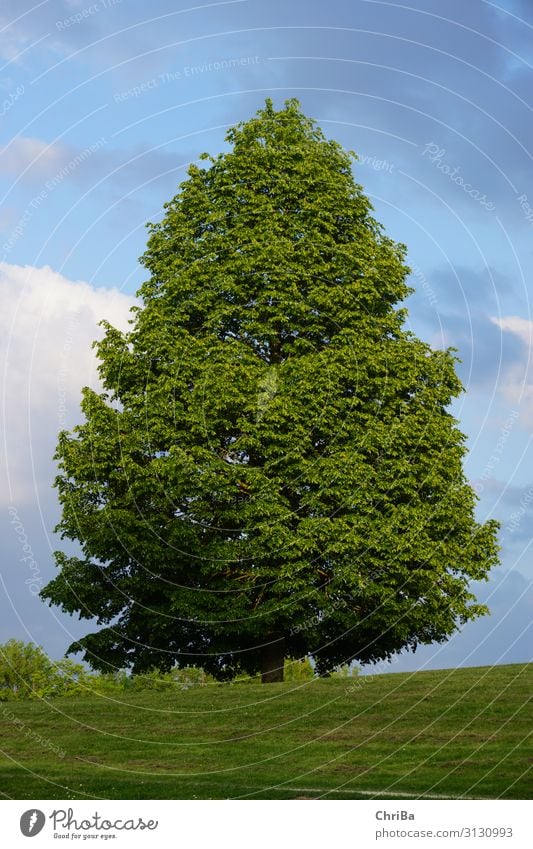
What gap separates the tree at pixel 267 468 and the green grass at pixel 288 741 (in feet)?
9.71

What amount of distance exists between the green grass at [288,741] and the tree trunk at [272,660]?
2971mm

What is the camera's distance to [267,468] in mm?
35000

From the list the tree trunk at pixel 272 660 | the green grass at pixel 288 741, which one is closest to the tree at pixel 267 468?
the tree trunk at pixel 272 660

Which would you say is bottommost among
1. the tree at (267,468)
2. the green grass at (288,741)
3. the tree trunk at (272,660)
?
the green grass at (288,741)

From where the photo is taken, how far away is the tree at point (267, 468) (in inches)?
1344

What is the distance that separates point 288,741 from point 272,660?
9413 mm

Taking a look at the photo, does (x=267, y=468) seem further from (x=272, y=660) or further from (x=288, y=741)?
(x=288, y=741)

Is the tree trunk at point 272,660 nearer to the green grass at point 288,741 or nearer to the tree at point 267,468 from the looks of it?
the tree at point 267,468

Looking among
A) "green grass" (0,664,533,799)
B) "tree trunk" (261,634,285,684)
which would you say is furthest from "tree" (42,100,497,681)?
"green grass" (0,664,533,799)

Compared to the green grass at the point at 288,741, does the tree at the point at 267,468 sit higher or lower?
higher

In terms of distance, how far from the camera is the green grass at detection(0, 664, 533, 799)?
21.5 m

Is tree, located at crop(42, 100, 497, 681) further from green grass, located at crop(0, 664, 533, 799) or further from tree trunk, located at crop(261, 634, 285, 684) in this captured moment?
green grass, located at crop(0, 664, 533, 799)

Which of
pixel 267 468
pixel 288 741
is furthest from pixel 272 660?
pixel 288 741

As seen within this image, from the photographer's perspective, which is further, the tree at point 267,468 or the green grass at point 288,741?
the tree at point 267,468
